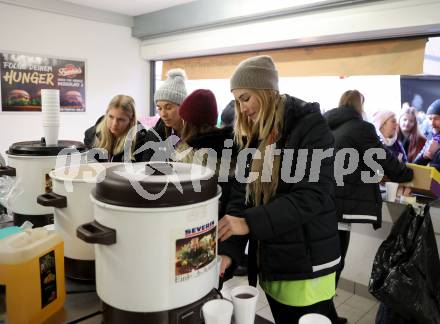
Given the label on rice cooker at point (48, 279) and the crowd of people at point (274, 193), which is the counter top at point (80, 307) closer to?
the label on rice cooker at point (48, 279)

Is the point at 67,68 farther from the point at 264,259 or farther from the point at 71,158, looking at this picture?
the point at 264,259

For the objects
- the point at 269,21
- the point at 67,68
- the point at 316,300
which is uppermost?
the point at 269,21

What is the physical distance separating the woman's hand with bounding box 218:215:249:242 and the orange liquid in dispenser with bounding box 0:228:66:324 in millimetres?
406

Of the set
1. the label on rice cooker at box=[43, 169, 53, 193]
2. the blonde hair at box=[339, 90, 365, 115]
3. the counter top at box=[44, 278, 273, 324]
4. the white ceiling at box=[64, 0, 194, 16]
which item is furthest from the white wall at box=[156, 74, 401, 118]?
the counter top at box=[44, 278, 273, 324]

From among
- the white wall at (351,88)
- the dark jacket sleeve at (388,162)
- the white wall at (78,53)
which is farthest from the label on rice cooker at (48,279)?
the white wall at (78,53)

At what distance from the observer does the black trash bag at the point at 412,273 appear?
1.79 m

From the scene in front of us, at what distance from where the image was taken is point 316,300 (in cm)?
120

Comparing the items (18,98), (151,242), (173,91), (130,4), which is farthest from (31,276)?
(130,4)

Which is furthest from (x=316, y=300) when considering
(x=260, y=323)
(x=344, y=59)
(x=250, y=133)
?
(x=344, y=59)

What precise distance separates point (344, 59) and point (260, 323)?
233 centimetres

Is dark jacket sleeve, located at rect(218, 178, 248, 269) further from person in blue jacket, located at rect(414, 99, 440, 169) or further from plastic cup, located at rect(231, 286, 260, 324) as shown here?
person in blue jacket, located at rect(414, 99, 440, 169)

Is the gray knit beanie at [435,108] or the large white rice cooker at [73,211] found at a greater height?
the gray knit beanie at [435,108]

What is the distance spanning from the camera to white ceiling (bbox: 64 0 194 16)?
341cm

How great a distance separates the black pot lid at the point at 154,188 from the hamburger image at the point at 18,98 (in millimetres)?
3001
